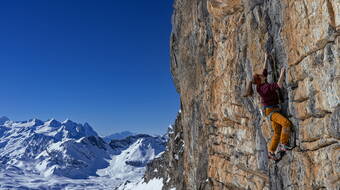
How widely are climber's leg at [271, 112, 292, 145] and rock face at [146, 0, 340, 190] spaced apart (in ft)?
0.92

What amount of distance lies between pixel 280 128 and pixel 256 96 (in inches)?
128

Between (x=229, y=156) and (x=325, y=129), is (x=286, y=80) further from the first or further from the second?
(x=229, y=156)

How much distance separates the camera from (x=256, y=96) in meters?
16.1

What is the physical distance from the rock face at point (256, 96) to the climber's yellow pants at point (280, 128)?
1.05 feet

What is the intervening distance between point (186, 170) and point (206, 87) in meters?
14.5

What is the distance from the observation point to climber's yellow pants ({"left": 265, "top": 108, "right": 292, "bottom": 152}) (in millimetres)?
12516

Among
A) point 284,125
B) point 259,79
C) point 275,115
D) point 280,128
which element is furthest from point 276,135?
point 259,79

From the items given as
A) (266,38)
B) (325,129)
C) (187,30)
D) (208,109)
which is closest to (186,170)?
(208,109)

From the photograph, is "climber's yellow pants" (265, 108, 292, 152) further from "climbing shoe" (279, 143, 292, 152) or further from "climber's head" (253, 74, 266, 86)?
"climber's head" (253, 74, 266, 86)

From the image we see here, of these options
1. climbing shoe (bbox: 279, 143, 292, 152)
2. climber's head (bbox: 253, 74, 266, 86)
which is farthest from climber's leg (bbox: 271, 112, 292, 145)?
climber's head (bbox: 253, 74, 266, 86)

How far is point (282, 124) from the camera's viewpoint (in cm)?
1253

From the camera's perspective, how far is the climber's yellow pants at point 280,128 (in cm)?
1252

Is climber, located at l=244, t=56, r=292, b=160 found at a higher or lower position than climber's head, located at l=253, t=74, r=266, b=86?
lower

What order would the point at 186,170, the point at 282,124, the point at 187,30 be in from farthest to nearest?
the point at 186,170 → the point at 187,30 → the point at 282,124
